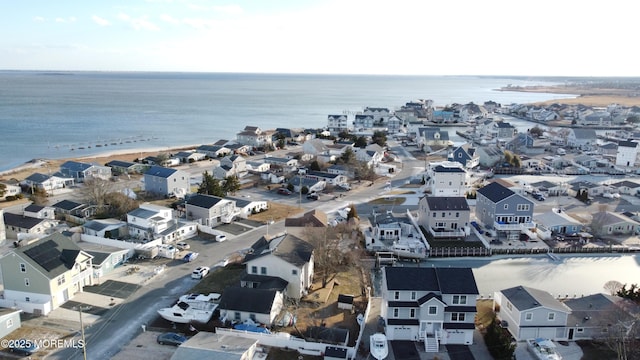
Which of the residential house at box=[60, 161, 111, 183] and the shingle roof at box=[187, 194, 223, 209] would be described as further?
the residential house at box=[60, 161, 111, 183]

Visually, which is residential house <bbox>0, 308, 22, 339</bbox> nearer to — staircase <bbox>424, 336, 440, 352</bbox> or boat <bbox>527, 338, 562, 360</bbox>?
staircase <bbox>424, 336, 440, 352</bbox>

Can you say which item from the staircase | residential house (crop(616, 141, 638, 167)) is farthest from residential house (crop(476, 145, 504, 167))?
the staircase

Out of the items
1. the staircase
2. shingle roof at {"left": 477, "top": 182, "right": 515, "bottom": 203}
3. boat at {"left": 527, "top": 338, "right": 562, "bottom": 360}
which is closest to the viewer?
boat at {"left": 527, "top": 338, "right": 562, "bottom": 360}

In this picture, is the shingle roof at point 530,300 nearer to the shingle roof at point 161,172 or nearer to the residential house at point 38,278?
the residential house at point 38,278

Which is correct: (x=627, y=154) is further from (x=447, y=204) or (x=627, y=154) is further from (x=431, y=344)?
(x=431, y=344)

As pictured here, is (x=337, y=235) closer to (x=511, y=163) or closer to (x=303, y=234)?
(x=303, y=234)
